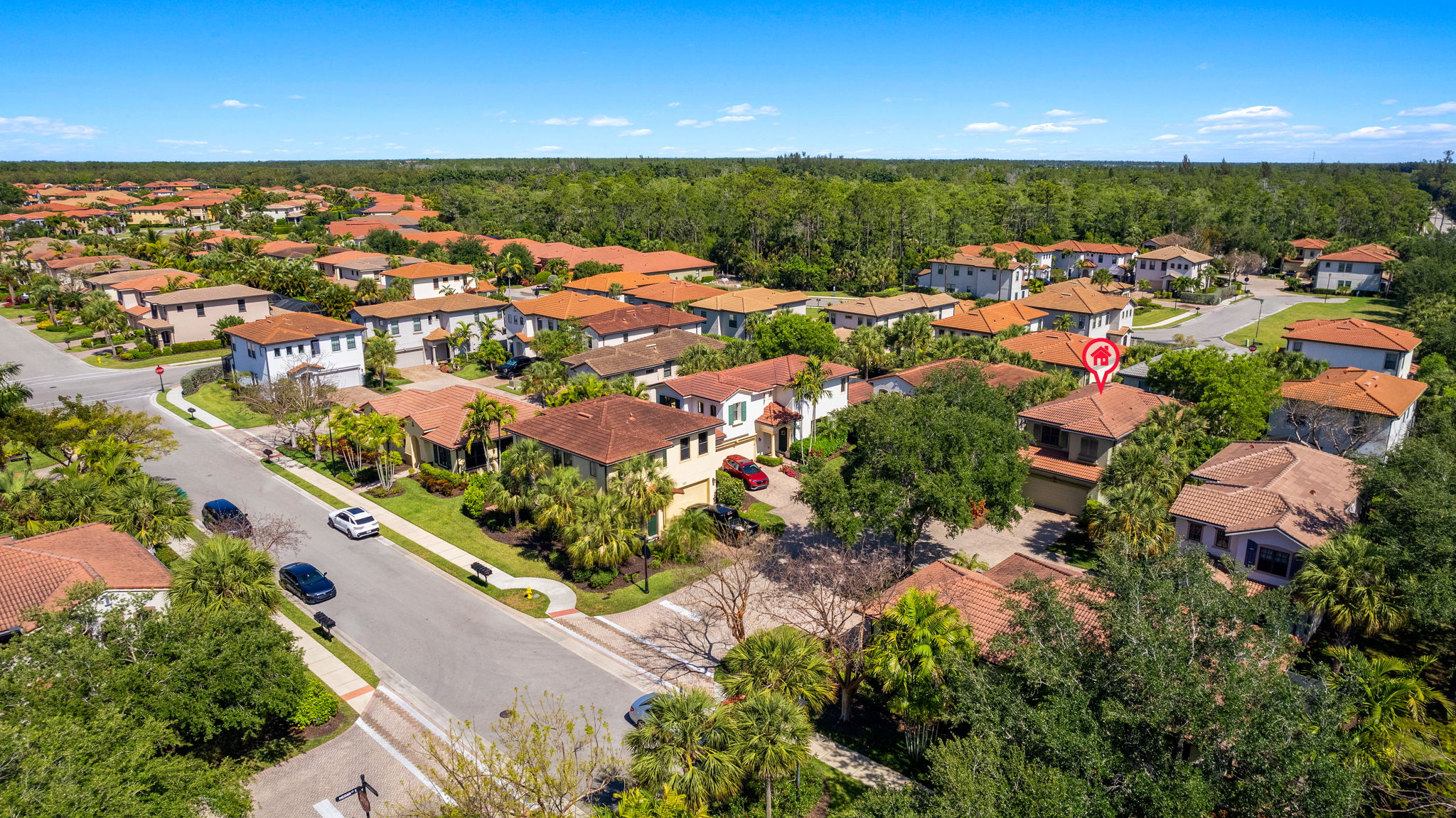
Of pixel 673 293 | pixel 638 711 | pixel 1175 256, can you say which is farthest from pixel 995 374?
pixel 1175 256

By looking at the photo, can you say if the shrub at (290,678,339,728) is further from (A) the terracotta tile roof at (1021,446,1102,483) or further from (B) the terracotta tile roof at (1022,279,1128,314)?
(B) the terracotta tile roof at (1022,279,1128,314)

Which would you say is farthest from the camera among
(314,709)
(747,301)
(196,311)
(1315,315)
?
(1315,315)

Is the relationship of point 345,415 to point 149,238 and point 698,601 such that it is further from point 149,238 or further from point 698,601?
point 149,238

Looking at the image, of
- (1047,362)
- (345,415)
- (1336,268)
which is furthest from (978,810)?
(1336,268)

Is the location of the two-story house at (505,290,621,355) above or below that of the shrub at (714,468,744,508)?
above

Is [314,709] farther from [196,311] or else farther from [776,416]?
[196,311]

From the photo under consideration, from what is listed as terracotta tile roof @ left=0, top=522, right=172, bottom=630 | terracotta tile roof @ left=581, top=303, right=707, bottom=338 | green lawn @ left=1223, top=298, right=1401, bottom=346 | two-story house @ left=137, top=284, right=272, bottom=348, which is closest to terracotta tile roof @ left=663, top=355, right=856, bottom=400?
terracotta tile roof @ left=581, top=303, right=707, bottom=338
